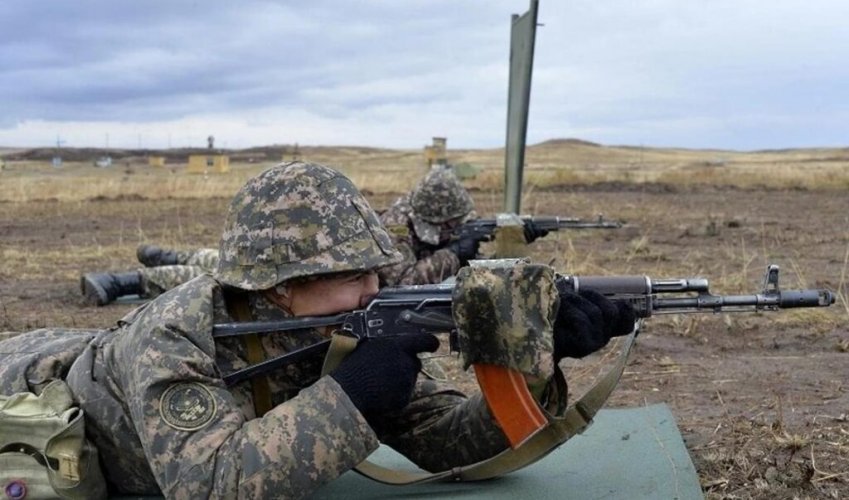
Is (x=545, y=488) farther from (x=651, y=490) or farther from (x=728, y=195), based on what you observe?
(x=728, y=195)

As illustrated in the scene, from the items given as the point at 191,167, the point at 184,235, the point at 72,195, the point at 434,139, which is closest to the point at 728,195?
the point at 434,139

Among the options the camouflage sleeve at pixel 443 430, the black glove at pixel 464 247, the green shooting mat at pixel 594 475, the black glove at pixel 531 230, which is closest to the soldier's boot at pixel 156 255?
the black glove at pixel 464 247

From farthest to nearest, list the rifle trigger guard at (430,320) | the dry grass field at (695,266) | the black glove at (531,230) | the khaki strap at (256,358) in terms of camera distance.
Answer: the black glove at (531,230), the dry grass field at (695,266), the khaki strap at (256,358), the rifle trigger guard at (430,320)

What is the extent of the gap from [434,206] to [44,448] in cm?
552

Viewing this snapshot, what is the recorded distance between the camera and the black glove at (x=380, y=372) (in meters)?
3.08

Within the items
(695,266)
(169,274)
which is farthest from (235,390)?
(695,266)

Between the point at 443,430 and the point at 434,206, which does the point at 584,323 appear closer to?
the point at 443,430

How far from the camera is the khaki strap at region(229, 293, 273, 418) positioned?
131 inches

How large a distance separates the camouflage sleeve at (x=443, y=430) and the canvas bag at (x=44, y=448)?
115cm

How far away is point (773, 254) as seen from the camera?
41.5 feet

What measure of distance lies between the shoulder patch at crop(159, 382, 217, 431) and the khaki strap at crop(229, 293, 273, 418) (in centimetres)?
33

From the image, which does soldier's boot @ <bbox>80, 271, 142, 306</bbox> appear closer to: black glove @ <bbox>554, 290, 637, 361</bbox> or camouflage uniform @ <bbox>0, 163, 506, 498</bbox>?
camouflage uniform @ <bbox>0, 163, 506, 498</bbox>

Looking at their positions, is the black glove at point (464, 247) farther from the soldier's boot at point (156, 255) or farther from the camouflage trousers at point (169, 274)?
the soldier's boot at point (156, 255)

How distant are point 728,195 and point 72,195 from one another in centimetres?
1677
